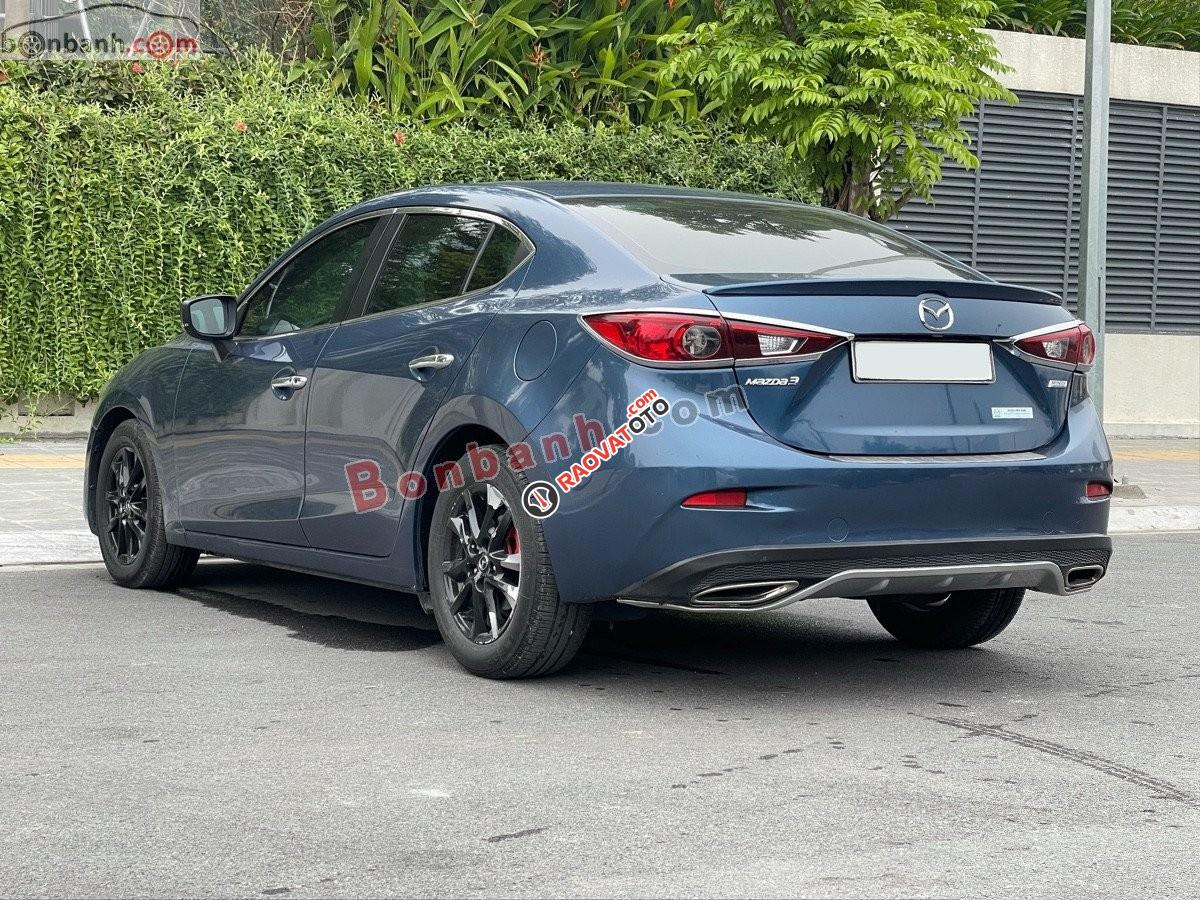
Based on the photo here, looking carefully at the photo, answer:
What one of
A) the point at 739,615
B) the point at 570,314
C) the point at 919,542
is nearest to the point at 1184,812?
the point at 919,542

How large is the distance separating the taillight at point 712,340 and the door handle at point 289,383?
1.79 metres

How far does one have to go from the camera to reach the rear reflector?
16.8 feet

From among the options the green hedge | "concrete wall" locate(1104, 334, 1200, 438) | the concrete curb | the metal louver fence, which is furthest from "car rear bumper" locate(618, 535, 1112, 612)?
"concrete wall" locate(1104, 334, 1200, 438)

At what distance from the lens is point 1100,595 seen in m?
8.16

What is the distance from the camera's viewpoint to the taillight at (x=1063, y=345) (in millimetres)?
5613

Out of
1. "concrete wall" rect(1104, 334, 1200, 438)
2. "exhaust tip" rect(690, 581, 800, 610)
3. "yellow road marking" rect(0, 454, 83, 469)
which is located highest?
"exhaust tip" rect(690, 581, 800, 610)

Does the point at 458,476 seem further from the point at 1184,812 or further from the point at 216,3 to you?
the point at 216,3

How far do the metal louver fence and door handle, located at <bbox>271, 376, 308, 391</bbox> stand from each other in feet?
42.0

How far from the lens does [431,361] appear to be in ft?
19.4

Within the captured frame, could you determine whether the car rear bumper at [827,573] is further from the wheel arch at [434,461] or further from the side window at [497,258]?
the side window at [497,258]

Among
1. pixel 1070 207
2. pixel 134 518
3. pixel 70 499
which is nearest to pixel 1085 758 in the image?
pixel 134 518

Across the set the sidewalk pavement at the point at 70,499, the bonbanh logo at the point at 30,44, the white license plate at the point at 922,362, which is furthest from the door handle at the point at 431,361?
the bonbanh logo at the point at 30,44

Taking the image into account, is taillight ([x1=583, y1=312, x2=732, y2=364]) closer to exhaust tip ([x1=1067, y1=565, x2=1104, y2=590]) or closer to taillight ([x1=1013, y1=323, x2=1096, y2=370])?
taillight ([x1=1013, y1=323, x2=1096, y2=370])

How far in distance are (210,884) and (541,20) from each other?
44.3 feet
